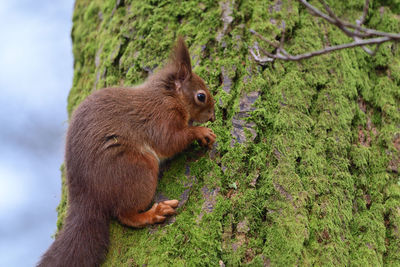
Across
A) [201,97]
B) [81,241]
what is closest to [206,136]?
[201,97]

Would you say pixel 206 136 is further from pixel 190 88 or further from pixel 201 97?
pixel 190 88

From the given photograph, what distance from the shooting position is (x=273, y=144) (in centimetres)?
265

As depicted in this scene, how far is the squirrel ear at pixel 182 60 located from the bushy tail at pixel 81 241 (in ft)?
4.20

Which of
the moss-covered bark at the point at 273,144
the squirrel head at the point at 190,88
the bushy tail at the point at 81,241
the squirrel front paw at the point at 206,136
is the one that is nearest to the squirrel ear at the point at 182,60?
the squirrel head at the point at 190,88

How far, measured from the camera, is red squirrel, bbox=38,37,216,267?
2.38 meters

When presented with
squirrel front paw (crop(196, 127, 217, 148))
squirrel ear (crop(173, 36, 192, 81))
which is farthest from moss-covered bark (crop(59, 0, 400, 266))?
squirrel ear (crop(173, 36, 192, 81))

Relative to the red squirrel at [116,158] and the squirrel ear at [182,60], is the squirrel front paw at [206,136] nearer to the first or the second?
the red squirrel at [116,158]

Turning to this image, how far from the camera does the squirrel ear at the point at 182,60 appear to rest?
2.91 metres

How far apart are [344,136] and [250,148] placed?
783 mm

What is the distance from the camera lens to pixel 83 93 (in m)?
3.96

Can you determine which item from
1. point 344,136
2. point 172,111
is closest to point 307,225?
point 344,136

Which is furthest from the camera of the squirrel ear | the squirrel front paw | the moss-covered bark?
the squirrel ear

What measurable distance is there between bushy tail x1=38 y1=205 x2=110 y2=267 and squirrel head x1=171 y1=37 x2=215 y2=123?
1.11 metres

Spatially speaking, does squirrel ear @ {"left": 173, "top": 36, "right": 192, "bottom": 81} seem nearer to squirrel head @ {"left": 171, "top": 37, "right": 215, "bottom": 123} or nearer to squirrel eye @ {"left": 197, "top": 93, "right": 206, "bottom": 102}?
squirrel head @ {"left": 171, "top": 37, "right": 215, "bottom": 123}
